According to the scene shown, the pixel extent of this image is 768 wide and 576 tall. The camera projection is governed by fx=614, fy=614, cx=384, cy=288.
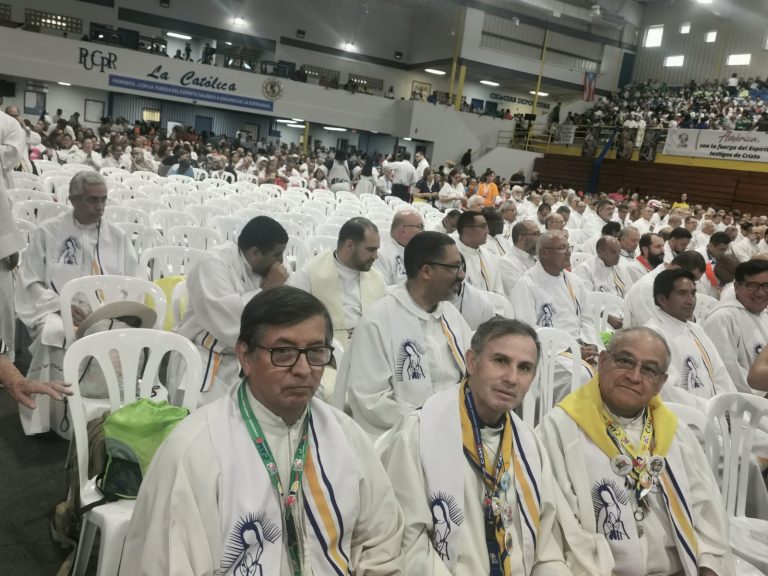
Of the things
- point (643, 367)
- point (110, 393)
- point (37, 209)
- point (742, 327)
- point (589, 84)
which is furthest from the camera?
point (589, 84)

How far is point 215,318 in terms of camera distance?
3391 millimetres

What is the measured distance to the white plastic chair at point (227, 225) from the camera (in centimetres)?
658

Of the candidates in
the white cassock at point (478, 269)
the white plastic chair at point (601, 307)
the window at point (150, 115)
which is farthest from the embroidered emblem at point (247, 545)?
the window at point (150, 115)

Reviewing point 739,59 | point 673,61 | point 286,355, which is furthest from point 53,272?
point 673,61

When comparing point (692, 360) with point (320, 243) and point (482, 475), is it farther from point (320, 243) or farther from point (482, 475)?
point (320, 243)

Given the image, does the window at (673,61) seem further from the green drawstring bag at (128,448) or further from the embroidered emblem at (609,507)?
the green drawstring bag at (128,448)

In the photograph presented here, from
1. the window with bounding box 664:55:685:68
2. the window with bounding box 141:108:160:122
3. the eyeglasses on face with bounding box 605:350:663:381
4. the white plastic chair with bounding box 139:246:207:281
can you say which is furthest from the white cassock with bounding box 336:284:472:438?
the window with bounding box 664:55:685:68

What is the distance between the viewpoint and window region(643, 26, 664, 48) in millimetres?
29094

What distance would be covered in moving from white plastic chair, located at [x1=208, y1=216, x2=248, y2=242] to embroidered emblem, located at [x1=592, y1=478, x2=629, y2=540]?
5.06 m

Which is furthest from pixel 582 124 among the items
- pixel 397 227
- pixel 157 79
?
pixel 397 227

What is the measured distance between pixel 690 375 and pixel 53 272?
4265 mm

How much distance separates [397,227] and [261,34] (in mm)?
23332

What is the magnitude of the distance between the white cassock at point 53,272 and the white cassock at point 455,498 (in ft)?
7.83

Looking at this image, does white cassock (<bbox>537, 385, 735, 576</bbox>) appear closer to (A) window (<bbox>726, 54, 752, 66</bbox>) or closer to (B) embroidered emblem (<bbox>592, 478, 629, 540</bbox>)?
(B) embroidered emblem (<bbox>592, 478, 629, 540</bbox>)
